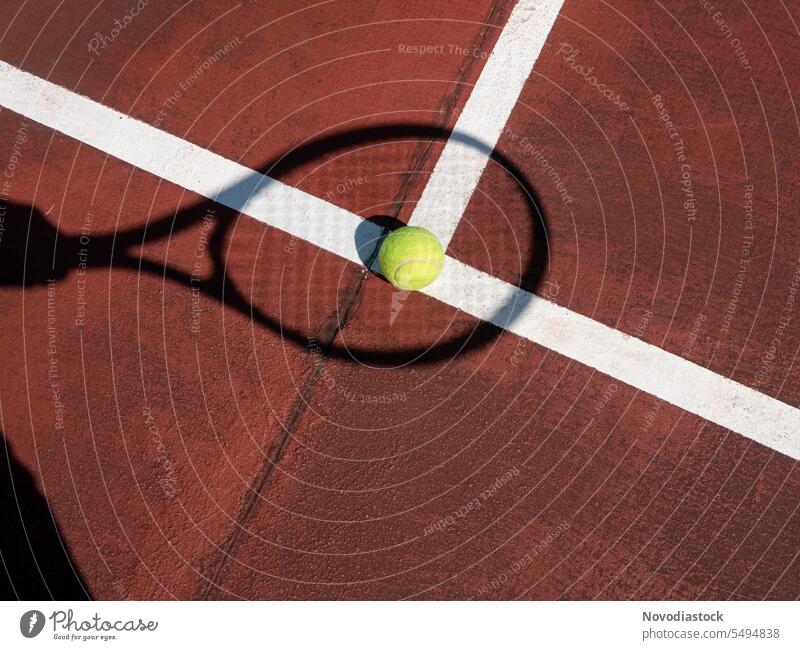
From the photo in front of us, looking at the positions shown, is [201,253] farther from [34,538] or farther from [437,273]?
[34,538]

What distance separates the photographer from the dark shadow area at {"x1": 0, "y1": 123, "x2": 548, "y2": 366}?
564cm

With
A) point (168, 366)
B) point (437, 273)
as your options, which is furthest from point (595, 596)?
point (168, 366)

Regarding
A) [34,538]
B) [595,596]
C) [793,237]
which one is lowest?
[34,538]

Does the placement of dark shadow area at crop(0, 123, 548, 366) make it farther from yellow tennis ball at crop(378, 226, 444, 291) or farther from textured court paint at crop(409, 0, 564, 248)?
yellow tennis ball at crop(378, 226, 444, 291)

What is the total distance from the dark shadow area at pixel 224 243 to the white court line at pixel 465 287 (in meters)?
0.07

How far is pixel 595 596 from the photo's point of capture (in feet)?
17.5

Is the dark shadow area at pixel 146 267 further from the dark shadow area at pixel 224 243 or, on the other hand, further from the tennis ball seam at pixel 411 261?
the tennis ball seam at pixel 411 261

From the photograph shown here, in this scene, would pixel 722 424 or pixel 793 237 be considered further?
pixel 793 237

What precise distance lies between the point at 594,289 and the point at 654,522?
7.24ft
